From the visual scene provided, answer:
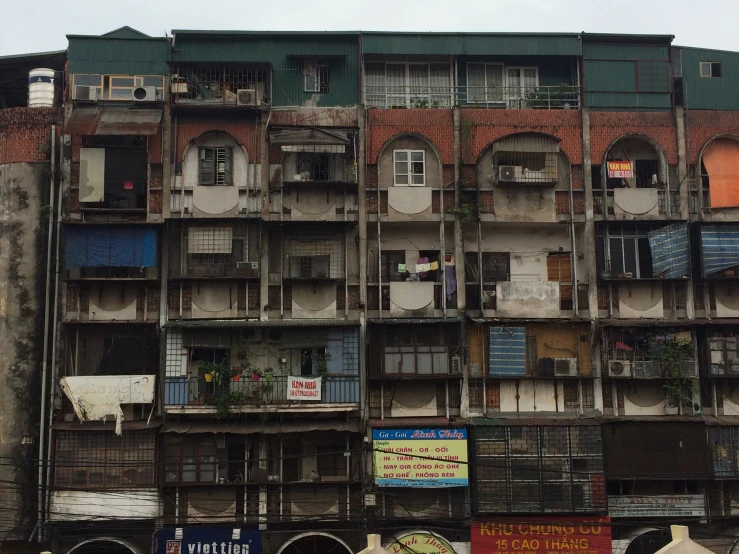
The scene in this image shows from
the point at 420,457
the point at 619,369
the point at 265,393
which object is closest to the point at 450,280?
the point at 420,457

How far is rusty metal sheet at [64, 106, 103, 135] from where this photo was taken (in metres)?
25.5

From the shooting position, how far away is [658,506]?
80.6 ft

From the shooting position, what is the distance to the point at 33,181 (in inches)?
1009

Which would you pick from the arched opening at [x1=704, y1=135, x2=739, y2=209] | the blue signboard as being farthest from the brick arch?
the blue signboard

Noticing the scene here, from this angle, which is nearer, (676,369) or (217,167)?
(676,369)

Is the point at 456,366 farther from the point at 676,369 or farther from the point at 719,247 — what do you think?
the point at 719,247

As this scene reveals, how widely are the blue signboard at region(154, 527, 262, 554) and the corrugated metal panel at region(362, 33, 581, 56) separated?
15.4 metres

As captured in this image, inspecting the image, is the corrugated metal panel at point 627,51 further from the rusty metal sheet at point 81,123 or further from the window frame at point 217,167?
the rusty metal sheet at point 81,123

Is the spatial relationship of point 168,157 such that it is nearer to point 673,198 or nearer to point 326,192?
point 326,192

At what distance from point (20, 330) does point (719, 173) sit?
21981 mm

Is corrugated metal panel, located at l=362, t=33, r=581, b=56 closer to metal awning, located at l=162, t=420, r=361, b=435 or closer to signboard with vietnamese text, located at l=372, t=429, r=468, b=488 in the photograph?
metal awning, located at l=162, t=420, r=361, b=435

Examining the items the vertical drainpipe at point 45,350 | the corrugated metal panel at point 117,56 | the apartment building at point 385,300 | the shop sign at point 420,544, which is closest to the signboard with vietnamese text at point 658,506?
the apartment building at point 385,300

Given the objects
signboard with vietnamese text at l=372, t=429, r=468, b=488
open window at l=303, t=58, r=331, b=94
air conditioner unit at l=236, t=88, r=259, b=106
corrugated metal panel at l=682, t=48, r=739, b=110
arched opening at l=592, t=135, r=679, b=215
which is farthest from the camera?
open window at l=303, t=58, r=331, b=94

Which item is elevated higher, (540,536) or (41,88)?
(41,88)
